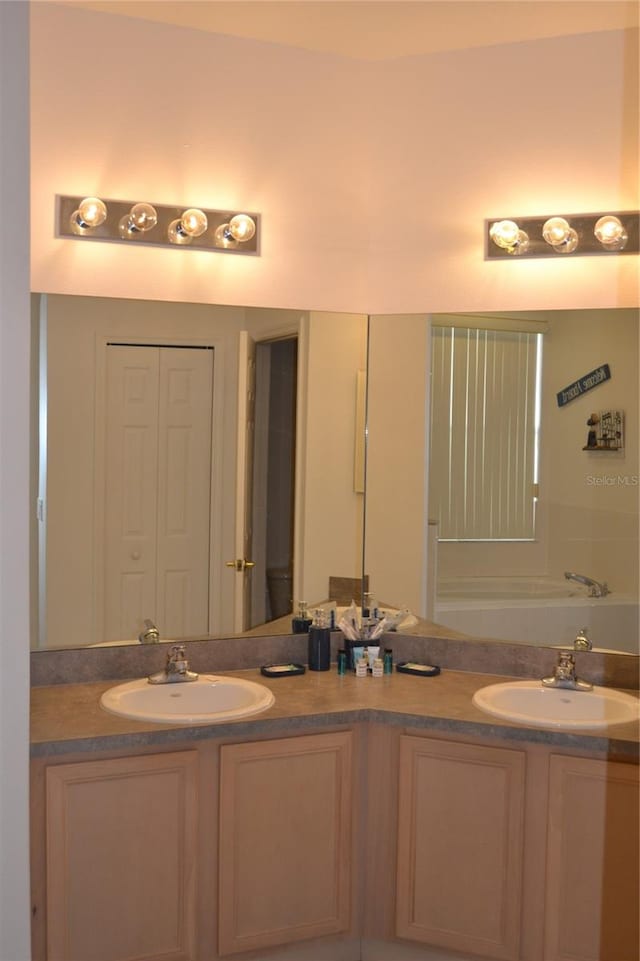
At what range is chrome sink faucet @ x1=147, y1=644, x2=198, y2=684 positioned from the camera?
262 cm

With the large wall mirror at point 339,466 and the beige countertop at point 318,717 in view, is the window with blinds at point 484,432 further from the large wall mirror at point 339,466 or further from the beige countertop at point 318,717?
the beige countertop at point 318,717

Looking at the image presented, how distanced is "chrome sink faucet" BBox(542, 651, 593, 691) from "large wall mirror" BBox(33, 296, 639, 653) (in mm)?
137

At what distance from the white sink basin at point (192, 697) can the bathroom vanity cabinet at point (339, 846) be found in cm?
12

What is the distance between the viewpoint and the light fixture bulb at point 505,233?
9.27ft

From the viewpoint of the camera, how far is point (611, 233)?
2.73 metres

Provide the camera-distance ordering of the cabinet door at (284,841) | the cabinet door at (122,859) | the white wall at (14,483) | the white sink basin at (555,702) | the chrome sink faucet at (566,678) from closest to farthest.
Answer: the white wall at (14,483) < the cabinet door at (122,859) < the cabinet door at (284,841) < the white sink basin at (555,702) < the chrome sink faucet at (566,678)

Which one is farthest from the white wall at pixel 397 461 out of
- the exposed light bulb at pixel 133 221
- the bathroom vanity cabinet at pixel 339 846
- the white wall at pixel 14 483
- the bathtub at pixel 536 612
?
the white wall at pixel 14 483

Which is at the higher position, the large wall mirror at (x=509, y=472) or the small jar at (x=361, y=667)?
the large wall mirror at (x=509, y=472)

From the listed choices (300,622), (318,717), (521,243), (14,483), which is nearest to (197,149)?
(521,243)

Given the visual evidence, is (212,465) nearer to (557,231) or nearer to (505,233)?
(505,233)

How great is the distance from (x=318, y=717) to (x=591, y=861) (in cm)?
78

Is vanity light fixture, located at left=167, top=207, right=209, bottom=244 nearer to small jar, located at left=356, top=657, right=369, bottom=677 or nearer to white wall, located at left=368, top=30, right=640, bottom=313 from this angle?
white wall, located at left=368, top=30, right=640, bottom=313

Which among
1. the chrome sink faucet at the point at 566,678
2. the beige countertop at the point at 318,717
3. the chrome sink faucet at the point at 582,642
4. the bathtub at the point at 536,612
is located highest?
the bathtub at the point at 536,612

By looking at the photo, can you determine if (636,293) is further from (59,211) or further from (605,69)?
(59,211)
